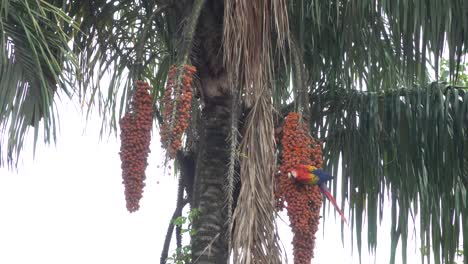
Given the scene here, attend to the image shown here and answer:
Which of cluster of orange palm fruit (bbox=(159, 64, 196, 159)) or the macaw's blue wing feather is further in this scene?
the macaw's blue wing feather

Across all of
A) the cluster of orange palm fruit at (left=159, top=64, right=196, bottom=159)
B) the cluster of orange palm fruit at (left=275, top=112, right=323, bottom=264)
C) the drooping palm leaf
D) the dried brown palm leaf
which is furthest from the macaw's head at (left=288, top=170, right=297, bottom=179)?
the drooping palm leaf

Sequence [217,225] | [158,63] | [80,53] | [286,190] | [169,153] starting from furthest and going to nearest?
[158,63]
[80,53]
[217,225]
[286,190]
[169,153]

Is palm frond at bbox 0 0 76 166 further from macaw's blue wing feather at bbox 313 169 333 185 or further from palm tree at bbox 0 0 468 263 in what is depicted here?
macaw's blue wing feather at bbox 313 169 333 185

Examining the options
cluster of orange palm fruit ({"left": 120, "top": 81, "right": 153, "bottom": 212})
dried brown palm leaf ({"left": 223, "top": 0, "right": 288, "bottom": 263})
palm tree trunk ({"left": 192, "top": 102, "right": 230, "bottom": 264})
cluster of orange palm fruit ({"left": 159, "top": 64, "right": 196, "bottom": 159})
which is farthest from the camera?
palm tree trunk ({"left": 192, "top": 102, "right": 230, "bottom": 264})

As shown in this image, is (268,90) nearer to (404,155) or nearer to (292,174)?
(292,174)

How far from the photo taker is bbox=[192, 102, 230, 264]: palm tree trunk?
5.21 meters

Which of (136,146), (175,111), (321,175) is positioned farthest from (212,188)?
(175,111)

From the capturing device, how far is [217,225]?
5.26 meters

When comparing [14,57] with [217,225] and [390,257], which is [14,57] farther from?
[390,257]

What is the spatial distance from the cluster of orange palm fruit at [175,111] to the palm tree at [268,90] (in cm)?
34

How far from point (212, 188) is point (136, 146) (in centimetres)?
111

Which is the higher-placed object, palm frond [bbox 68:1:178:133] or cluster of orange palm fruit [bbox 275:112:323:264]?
palm frond [bbox 68:1:178:133]

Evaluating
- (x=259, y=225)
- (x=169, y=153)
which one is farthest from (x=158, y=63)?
(x=169, y=153)

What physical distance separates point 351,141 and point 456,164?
696mm
